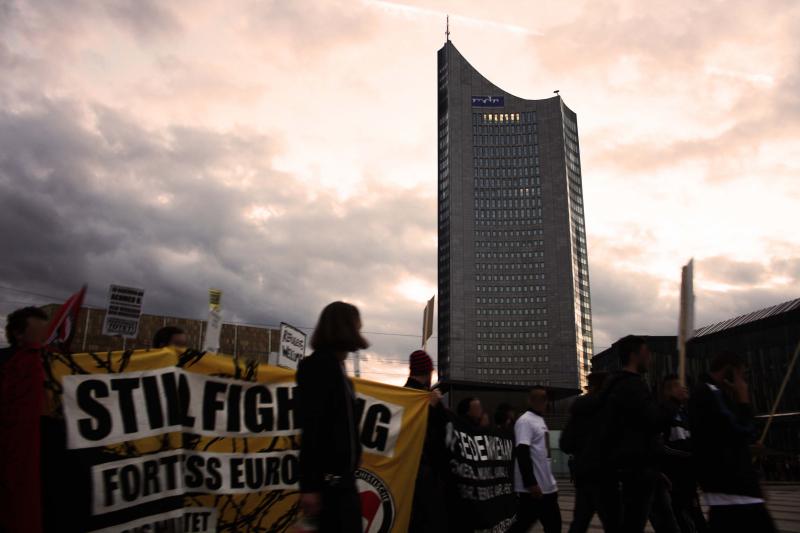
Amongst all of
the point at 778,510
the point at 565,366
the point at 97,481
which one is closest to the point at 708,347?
the point at 778,510

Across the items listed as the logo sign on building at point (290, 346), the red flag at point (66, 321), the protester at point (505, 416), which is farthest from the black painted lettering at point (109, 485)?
the logo sign on building at point (290, 346)

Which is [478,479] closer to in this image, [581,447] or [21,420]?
[581,447]

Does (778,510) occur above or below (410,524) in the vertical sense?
below

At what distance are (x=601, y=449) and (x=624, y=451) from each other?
0.64ft

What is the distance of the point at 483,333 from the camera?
166 meters

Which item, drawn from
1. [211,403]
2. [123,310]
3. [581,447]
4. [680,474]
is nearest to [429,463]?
[581,447]

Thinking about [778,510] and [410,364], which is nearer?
[410,364]

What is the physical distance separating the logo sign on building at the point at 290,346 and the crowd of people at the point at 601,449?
5.76 meters

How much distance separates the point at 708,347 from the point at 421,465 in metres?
57.6

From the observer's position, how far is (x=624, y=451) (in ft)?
Answer: 15.0

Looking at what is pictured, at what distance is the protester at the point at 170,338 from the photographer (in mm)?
5406

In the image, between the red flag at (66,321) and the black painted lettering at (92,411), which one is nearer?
the black painted lettering at (92,411)

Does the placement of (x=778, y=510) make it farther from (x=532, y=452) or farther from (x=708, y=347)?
(x=708, y=347)

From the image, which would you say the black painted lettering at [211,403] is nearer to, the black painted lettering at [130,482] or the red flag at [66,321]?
the black painted lettering at [130,482]
